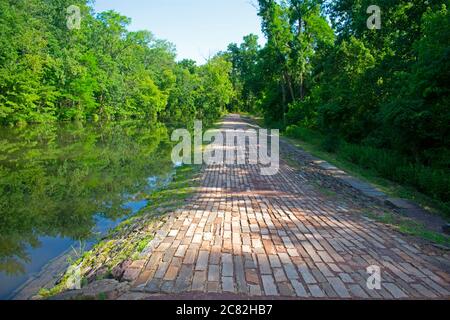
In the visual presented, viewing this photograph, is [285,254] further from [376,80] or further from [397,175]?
[376,80]

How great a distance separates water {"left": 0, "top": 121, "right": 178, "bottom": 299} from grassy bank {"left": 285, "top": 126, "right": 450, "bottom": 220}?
23.2ft

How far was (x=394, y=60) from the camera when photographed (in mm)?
14898

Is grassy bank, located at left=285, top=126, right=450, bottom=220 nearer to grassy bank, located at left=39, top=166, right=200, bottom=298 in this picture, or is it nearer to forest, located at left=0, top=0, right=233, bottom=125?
grassy bank, located at left=39, top=166, right=200, bottom=298

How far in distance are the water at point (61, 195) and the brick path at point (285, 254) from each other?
8.86ft

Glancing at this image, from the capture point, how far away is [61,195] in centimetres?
1039

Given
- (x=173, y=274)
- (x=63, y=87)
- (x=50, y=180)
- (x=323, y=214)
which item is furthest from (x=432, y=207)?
(x=63, y=87)

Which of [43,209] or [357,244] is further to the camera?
[43,209]

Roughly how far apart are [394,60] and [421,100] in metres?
5.70

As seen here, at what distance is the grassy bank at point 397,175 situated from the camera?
8352mm

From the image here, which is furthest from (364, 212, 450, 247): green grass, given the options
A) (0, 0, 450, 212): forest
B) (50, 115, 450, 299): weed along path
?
(0, 0, 450, 212): forest

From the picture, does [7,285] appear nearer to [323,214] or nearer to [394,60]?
[323,214]

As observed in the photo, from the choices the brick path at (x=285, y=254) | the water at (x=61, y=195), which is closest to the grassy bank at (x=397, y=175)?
the brick path at (x=285, y=254)

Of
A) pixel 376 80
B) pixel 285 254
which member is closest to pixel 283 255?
pixel 285 254

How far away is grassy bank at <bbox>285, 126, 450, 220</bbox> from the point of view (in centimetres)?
835
